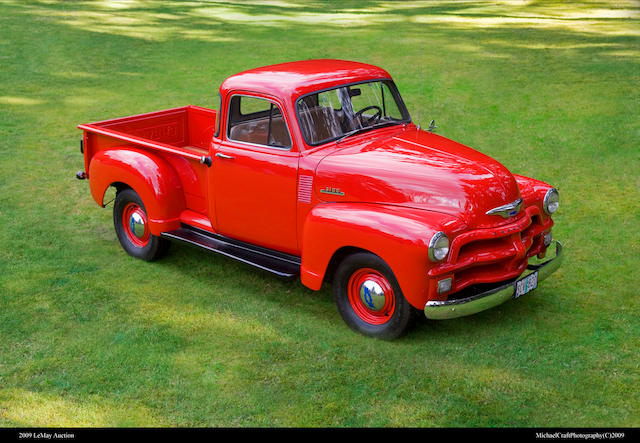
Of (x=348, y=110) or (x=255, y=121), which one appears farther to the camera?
(x=255, y=121)

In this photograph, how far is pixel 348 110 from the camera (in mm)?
6480

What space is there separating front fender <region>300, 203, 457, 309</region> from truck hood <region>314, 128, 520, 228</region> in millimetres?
109

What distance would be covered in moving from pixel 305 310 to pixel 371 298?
0.85 m

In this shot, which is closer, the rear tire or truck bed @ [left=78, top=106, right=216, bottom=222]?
truck bed @ [left=78, top=106, right=216, bottom=222]

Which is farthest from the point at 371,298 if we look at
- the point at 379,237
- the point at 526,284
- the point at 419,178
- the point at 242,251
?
the point at 242,251

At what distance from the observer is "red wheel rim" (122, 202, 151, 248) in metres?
7.42

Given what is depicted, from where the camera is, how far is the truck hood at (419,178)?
5551mm

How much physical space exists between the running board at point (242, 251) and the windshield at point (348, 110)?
3.51 ft

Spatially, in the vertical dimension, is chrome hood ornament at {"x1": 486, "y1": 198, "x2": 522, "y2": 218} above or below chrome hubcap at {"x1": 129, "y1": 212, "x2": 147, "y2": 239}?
above

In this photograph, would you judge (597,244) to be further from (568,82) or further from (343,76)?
(568,82)

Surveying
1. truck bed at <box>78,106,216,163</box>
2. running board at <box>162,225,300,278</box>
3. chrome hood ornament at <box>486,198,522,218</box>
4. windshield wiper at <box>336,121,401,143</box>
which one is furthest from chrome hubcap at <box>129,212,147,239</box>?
chrome hood ornament at <box>486,198,522,218</box>

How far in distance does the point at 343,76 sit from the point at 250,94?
851mm

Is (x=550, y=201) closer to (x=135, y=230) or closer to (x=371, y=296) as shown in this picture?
(x=371, y=296)

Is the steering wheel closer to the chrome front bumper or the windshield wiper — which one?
the windshield wiper
